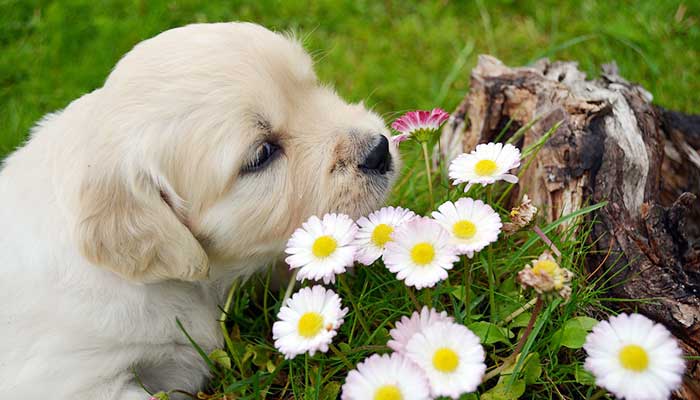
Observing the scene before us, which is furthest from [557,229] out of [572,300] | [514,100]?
[514,100]

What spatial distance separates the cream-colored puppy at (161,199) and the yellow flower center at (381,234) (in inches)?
14.4

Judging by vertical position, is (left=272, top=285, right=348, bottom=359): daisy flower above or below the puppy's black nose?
below

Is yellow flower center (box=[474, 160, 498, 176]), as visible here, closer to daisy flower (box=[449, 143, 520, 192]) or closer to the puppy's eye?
daisy flower (box=[449, 143, 520, 192])

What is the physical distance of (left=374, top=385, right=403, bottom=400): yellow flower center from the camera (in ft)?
5.40

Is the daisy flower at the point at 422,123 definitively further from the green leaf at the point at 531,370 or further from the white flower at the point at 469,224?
the green leaf at the point at 531,370

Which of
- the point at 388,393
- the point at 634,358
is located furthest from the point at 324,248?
the point at 634,358

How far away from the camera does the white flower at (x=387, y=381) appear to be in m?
1.64

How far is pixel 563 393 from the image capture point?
2.23 meters

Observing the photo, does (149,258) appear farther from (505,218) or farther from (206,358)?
(505,218)

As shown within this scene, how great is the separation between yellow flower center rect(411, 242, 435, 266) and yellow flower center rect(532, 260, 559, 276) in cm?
26

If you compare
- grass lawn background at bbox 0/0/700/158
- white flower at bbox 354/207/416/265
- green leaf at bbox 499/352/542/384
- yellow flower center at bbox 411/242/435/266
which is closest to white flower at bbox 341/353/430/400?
yellow flower center at bbox 411/242/435/266

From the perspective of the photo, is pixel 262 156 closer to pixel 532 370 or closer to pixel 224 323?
pixel 224 323

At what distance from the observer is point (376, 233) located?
2.05m

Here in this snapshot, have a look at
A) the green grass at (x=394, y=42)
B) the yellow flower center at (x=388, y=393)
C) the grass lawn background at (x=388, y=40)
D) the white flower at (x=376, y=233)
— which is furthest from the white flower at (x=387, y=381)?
the grass lawn background at (x=388, y=40)
